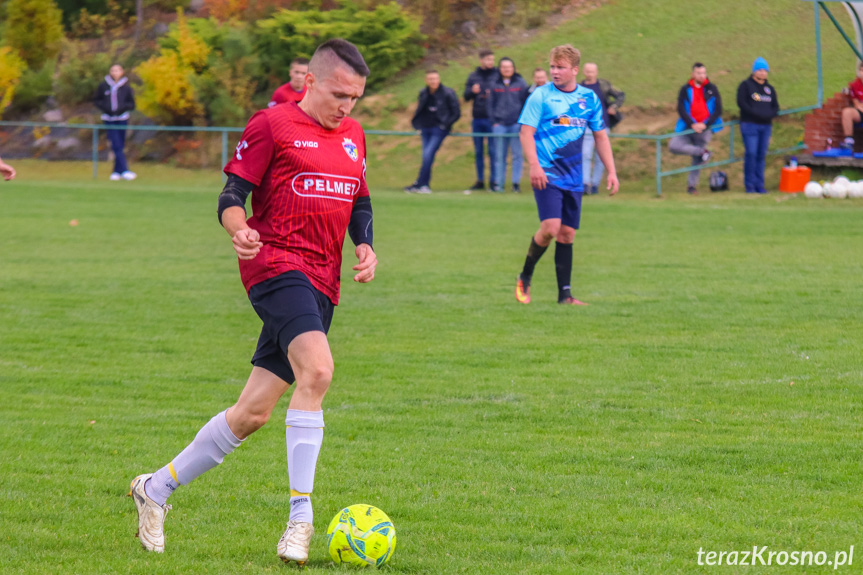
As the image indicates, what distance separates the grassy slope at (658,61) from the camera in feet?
84.2

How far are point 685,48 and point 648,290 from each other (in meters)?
20.1

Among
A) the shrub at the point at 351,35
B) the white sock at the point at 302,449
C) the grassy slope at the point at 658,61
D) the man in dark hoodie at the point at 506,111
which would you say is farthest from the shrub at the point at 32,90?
the white sock at the point at 302,449

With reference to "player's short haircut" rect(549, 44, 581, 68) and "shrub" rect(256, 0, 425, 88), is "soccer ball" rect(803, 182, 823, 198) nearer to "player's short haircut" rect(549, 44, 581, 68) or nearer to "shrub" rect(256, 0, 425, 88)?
"player's short haircut" rect(549, 44, 581, 68)

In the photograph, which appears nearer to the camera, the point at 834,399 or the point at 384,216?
the point at 834,399

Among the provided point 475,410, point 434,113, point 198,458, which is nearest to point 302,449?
point 198,458

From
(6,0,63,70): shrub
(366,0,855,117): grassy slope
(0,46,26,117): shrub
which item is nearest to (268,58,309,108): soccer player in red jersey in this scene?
(366,0,855,117): grassy slope

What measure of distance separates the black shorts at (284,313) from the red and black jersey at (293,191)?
5 cm

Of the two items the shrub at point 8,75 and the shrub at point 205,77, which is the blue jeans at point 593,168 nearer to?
the shrub at point 205,77

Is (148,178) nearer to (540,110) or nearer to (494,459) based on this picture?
(540,110)

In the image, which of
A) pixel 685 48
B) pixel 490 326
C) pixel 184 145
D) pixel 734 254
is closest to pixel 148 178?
pixel 184 145

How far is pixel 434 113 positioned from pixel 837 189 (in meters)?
8.24

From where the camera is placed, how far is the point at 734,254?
1403 centimetres

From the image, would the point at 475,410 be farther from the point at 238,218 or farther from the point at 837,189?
the point at 837,189

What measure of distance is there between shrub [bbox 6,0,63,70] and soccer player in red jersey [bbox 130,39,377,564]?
34.1m
